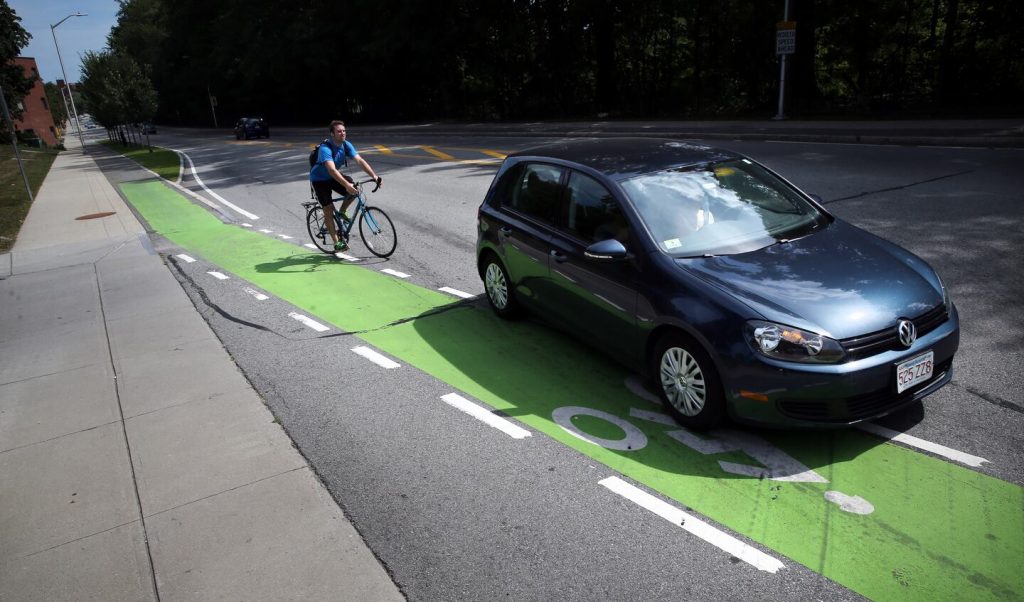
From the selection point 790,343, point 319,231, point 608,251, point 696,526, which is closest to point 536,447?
point 696,526

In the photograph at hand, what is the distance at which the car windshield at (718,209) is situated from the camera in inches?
193

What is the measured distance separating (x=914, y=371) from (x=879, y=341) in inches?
12.9

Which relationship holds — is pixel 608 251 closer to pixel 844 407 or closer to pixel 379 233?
pixel 844 407

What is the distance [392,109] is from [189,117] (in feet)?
175

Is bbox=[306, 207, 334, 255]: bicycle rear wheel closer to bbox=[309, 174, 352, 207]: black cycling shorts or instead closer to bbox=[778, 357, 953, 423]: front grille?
bbox=[309, 174, 352, 207]: black cycling shorts

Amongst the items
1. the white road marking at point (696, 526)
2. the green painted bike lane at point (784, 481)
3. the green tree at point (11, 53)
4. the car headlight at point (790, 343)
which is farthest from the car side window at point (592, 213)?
the green tree at point (11, 53)

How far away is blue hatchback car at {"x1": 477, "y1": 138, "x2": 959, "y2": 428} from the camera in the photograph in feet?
13.2

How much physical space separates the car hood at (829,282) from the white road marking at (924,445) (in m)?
0.78

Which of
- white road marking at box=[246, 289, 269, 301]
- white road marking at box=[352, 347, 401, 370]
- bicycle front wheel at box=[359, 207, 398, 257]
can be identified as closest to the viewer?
white road marking at box=[352, 347, 401, 370]

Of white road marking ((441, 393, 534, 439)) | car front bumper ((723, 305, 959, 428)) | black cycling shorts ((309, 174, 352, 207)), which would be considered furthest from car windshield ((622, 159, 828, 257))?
black cycling shorts ((309, 174, 352, 207))

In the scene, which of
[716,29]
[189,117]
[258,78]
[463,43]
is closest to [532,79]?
[463,43]

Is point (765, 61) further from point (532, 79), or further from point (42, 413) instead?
point (42, 413)

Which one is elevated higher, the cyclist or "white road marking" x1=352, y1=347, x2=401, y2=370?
the cyclist

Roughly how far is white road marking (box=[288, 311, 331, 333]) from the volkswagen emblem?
16.8 feet
